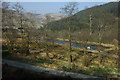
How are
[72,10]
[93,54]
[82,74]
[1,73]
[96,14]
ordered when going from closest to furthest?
[1,73] < [82,74] < [72,10] < [93,54] < [96,14]

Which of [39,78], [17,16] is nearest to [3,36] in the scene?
[17,16]

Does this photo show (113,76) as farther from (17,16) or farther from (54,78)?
(17,16)

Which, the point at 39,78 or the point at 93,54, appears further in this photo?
the point at 93,54

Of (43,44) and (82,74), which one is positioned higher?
(43,44)

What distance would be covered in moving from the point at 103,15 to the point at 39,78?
19.0m

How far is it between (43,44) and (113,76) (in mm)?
12754

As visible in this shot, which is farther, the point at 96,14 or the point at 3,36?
the point at 96,14

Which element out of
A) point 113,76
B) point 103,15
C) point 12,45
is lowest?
point 113,76

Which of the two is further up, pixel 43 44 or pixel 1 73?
pixel 43 44

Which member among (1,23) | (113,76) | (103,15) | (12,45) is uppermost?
(103,15)

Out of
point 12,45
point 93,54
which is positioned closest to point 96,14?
point 93,54

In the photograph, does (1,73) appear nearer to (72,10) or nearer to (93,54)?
(72,10)

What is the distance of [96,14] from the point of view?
30.5 m

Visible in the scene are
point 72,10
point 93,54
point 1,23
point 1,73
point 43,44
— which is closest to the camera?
point 1,73
